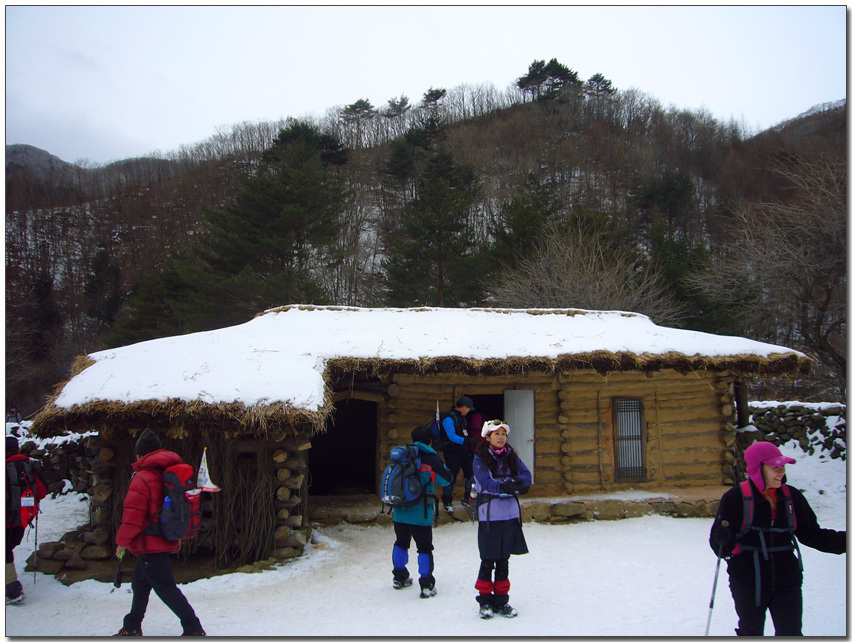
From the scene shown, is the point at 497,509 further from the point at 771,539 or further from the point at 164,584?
the point at 164,584

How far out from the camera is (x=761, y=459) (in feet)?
12.8

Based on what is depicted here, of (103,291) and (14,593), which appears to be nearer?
(14,593)

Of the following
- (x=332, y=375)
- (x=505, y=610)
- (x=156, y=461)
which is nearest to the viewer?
(x=156, y=461)

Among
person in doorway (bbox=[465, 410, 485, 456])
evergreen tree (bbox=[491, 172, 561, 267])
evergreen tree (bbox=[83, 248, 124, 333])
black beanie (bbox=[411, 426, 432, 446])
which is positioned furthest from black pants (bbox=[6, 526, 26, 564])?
evergreen tree (bbox=[83, 248, 124, 333])

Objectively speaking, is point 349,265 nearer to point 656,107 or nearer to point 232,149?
point 232,149

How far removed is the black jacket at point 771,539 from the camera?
3834mm

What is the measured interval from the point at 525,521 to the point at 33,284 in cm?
3039

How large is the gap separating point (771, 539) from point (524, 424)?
21.3 feet

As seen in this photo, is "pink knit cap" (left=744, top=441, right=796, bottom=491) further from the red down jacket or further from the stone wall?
the stone wall

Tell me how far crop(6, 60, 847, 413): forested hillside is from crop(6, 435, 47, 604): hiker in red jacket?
249 inches

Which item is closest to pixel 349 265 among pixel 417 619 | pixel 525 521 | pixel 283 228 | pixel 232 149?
pixel 283 228

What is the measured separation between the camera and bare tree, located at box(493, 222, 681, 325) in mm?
22844

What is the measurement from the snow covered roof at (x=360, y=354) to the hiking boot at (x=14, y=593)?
2.04 meters

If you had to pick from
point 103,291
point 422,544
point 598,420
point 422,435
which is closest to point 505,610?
point 422,544
